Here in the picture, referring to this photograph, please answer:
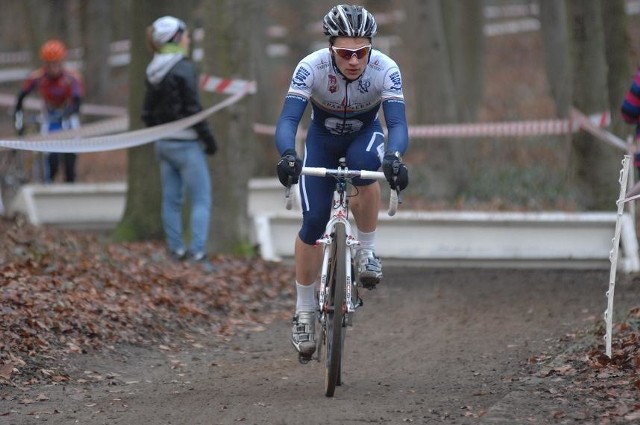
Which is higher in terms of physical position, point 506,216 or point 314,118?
point 314,118

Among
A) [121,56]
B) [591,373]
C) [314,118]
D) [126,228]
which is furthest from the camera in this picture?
[121,56]

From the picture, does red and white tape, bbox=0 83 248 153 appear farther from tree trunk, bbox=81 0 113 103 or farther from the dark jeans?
tree trunk, bbox=81 0 113 103

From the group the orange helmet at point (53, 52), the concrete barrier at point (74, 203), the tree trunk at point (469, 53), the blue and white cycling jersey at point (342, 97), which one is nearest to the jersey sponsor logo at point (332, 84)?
the blue and white cycling jersey at point (342, 97)

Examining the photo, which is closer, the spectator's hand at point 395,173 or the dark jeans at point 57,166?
the spectator's hand at point 395,173

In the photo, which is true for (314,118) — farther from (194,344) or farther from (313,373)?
(194,344)

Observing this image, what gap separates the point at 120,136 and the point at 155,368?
11.3 feet

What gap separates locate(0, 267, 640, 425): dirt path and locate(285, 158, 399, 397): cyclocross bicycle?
1.12 feet

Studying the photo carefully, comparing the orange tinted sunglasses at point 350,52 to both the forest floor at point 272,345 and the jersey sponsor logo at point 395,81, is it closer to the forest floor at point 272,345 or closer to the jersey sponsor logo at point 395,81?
the jersey sponsor logo at point 395,81

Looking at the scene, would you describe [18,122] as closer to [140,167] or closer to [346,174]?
[140,167]

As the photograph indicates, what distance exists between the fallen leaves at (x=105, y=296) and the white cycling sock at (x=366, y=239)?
2.22m

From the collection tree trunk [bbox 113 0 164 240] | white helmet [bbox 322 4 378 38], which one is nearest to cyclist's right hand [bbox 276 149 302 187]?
white helmet [bbox 322 4 378 38]

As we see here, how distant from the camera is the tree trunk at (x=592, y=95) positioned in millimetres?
13305

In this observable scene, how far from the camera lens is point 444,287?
12.3 m

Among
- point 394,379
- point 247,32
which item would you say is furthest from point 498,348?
point 247,32
